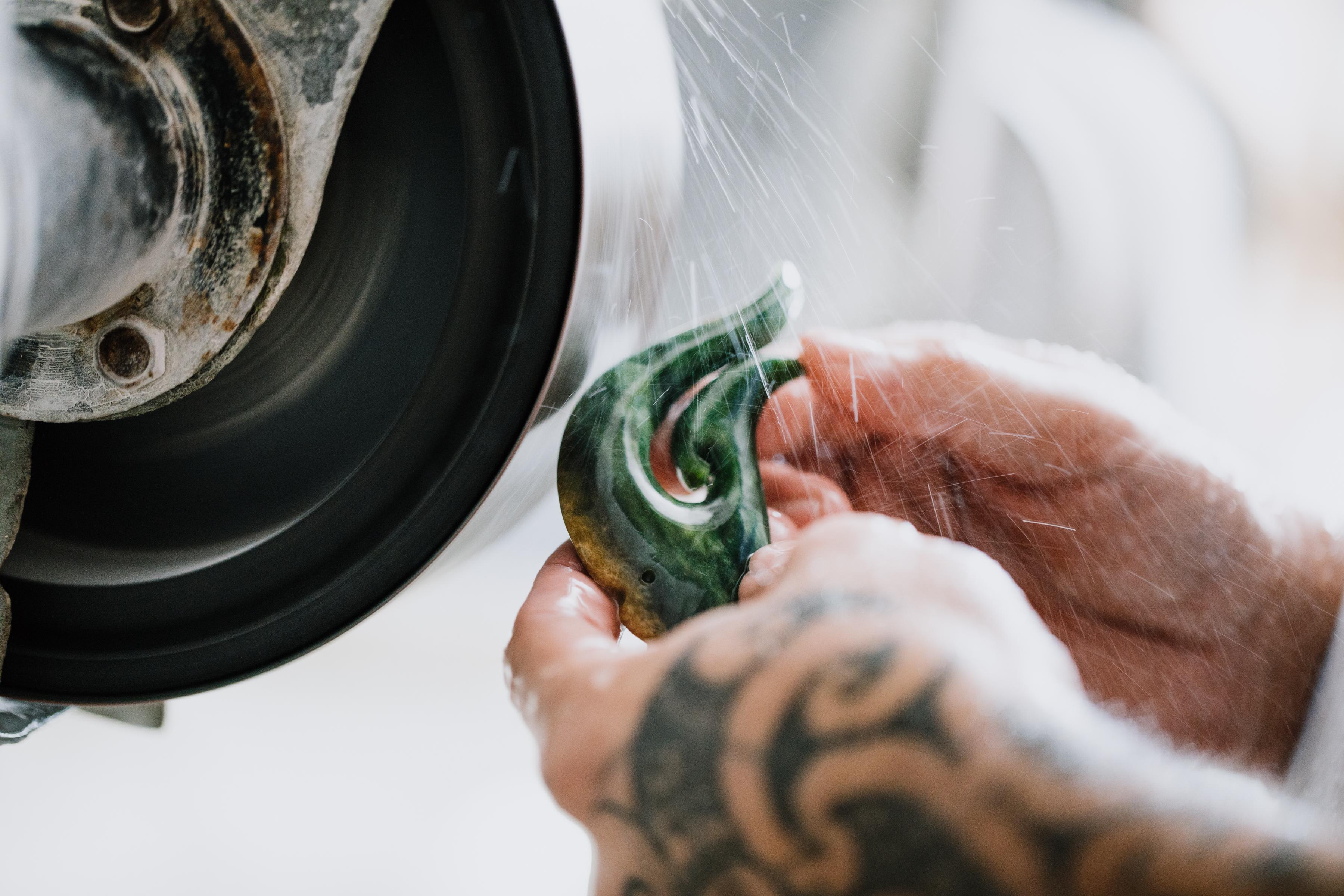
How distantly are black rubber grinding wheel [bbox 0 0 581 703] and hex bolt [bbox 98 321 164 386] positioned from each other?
82 millimetres

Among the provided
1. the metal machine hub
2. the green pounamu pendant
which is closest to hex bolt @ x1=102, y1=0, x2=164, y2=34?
the metal machine hub

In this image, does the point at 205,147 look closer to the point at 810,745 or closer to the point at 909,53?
the point at 810,745

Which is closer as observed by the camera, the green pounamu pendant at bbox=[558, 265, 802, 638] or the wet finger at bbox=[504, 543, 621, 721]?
the wet finger at bbox=[504, 543, 621, 721]

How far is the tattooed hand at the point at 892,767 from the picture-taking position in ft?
0.85

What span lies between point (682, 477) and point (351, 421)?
19cm

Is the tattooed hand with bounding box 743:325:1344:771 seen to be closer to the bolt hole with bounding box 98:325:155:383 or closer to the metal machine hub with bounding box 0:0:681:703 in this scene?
the metal machine hub with bounding box 0:0:681:703

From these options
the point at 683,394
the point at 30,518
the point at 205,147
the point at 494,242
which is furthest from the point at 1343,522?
the point at 30,518

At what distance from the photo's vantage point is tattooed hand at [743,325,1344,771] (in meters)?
0.61

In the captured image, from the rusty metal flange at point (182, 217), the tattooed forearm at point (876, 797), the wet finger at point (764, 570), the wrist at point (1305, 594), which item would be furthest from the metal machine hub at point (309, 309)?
the wrist at point (1305, 594)

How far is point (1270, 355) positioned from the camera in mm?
832

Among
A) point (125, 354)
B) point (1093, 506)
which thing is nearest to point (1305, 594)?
point (1093, 506)

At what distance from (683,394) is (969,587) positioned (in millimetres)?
260

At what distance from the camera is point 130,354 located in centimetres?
48

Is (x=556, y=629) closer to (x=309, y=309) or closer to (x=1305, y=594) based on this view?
(x=309, y=309)
